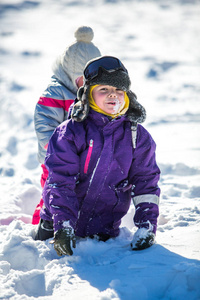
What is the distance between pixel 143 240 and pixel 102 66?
1.15 metres

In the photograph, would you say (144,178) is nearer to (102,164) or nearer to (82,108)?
(102,164)

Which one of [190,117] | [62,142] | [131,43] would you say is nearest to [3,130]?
[190,117]

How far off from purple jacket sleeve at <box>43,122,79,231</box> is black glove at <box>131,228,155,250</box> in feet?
1.34

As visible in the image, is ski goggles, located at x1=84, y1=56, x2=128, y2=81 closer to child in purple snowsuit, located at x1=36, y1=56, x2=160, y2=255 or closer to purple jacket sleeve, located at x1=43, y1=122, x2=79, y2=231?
child in purple snowsuit, located at x1=36, y1=56, x2=160, y2=255

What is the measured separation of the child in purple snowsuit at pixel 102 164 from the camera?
77.9 inches

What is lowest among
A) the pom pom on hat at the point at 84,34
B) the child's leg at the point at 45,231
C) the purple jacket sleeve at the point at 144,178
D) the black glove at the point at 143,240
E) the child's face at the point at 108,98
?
the child's leg at the point at 45,231

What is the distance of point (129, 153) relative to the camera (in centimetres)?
210

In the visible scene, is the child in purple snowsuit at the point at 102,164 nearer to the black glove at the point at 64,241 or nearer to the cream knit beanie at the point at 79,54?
the black glove at the point at 64,241

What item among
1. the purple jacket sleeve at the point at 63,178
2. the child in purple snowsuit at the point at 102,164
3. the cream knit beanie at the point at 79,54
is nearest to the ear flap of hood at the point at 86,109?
the child in purple snowsuit at the point at 102,164

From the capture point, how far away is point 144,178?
2156 mm

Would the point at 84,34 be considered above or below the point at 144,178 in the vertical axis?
above

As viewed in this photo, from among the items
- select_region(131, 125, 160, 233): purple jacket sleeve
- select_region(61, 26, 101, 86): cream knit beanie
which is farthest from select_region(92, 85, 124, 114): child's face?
select_region(61, 26, 101, 86): cream knit beanie

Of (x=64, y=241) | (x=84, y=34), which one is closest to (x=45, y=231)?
(x=64, y=241)

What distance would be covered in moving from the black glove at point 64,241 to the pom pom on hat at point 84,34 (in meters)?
2.12
